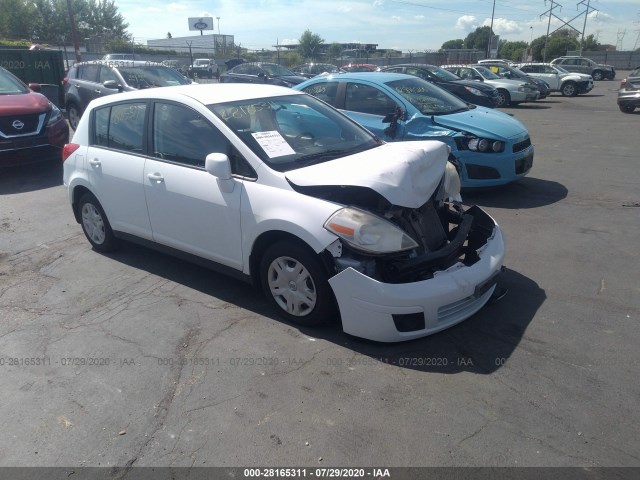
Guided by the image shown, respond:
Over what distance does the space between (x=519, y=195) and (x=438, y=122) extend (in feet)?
5.23

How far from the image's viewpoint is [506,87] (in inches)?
835

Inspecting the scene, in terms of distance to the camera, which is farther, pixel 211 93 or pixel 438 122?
pixel 438 122

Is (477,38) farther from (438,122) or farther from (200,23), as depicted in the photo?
(438,122)

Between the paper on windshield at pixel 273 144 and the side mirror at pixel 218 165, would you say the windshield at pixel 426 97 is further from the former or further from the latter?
the side mirror at pixel 218 165

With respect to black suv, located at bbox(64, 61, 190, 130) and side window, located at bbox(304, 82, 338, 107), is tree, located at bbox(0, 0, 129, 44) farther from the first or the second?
side window, located at bbox(304, 82, 338, 107)

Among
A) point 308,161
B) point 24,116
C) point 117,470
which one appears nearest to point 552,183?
point 308,161

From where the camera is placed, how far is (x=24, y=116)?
9.01 m

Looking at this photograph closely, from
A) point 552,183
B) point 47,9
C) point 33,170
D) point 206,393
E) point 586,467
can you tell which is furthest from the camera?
point 47,9

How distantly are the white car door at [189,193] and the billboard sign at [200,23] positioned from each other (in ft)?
259

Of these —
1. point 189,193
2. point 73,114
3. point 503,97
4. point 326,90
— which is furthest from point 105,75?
point 503,97

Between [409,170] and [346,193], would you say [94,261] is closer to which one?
[346,193]

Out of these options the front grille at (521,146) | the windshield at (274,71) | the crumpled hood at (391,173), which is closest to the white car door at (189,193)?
the crumpled hood at (391,173)

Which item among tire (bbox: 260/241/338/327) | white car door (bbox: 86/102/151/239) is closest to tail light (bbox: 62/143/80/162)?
white car door (bbox: 86/102/151/239)

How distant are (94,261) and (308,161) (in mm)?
2795
